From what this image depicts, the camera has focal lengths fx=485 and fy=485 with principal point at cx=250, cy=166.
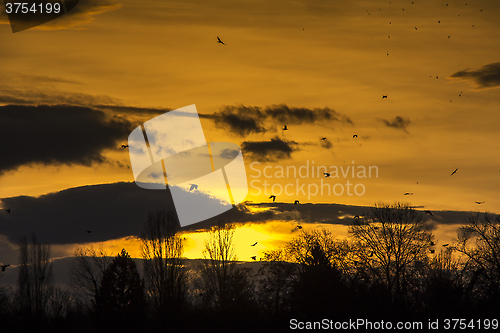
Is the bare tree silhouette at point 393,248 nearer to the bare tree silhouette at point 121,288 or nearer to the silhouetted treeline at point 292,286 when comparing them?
the silhouetted treeline at point 292,286

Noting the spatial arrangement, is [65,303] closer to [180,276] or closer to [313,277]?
[180,276]

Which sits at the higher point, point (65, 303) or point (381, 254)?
point (381, 254)

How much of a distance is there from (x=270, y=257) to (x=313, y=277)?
20.6 meters

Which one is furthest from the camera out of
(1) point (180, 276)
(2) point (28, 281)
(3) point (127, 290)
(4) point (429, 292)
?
(2) point (28, 281)

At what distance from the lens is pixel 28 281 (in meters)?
56.6

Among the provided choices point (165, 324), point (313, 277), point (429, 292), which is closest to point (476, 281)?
point (429, 292)

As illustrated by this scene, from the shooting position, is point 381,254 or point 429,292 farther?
point 381,254

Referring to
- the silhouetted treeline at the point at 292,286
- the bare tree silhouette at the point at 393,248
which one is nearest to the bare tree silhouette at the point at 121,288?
the silhouetted treeline at the point at 292,286

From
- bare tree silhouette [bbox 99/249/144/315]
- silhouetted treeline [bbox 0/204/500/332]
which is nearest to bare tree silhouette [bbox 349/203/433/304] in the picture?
silhouetted treeline [bbox 0/204/500/332]

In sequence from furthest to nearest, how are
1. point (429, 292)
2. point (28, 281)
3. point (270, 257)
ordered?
point (270, 257) < point (28, 281) < point (429, 292)

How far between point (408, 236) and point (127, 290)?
2983 centimetres

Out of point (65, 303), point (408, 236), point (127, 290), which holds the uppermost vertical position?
point (408, 236)

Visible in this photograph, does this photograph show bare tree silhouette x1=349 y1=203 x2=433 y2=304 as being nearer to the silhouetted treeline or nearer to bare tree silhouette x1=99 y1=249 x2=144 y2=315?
the silhouetted treeline

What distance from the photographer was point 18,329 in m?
49.9
